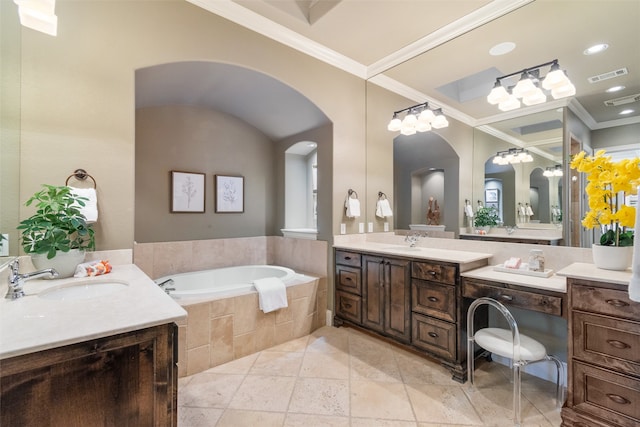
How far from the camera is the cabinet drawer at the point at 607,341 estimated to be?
4.61 ft

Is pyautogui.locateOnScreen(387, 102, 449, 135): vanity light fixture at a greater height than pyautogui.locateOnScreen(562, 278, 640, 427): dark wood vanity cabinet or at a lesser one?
greater

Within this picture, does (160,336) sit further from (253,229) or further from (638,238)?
(253,229)

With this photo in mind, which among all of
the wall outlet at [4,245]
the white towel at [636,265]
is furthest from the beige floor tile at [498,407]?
the wall outlet at [4,245]

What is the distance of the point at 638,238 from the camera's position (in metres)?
1.22

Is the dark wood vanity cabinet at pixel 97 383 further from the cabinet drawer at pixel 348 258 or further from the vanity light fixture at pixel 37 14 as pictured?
the cabinet drawer at pixel 348 258

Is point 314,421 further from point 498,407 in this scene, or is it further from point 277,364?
point 498,407

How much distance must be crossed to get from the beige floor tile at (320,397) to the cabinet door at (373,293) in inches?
28.4

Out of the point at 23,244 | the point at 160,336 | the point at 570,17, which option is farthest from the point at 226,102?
the point at 570,17

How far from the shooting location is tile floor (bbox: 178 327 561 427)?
1.70 meters

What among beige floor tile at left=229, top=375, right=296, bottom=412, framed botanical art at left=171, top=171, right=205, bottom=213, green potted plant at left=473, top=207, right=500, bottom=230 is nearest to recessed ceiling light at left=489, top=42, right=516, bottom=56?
green potted plant at left=473, top=207, right=500, bottom=230

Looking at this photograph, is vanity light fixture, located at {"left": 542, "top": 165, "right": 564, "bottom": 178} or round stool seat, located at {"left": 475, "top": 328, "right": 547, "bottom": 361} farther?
vanity light fixture, located at {"left": 542, "top": 165, "right": 564, "bottom": 178}

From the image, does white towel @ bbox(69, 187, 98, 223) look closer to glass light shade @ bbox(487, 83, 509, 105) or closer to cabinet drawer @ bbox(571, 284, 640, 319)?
cabinet drawer @ bbox(571, 284, 640, 319)

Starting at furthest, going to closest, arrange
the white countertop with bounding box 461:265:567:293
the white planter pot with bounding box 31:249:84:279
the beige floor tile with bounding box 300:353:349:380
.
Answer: the beige floor tile with bounding box 300:353:349:380 < the white countertop with bounding box 461:265:567:293 < the white planter pot with bounding box 31:249:84:279

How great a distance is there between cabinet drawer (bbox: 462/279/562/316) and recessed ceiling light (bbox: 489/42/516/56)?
1921mm
